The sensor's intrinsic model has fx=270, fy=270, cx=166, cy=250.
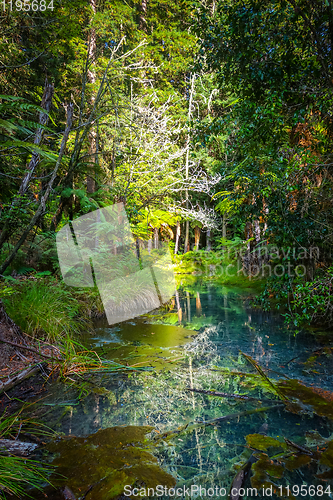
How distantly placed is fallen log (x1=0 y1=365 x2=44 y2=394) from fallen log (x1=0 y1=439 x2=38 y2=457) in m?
0.80

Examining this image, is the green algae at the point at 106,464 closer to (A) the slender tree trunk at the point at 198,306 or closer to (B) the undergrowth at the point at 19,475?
(B) the undergrowth at the point at 19,475

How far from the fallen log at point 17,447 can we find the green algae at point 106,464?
0.13 meters

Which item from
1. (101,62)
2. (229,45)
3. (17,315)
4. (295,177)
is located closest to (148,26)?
(101,62)

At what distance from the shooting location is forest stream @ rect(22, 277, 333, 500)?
1.76 m

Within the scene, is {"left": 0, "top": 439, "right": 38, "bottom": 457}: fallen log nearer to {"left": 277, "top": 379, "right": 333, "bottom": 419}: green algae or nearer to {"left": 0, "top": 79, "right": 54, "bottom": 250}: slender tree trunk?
{"left": 277, "top": 379, "right": 333, "bottom": 419}: green algae

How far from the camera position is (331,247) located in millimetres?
4105

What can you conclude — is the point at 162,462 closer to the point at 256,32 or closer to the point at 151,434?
the point at 151,434

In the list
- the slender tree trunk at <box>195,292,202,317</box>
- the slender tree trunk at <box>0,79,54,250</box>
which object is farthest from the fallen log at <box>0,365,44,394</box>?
the slender tree trunk at <box>195,292,202,317</box>

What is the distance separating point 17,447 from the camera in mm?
1860

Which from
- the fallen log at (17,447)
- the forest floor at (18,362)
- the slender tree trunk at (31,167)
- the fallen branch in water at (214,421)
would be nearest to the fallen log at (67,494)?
the fallen log at (17,447)

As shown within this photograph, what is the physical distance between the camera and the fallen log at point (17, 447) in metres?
1.80

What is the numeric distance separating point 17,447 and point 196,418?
1.42m

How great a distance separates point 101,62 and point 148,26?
6186 mm

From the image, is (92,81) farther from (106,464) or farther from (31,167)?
(106,464)
